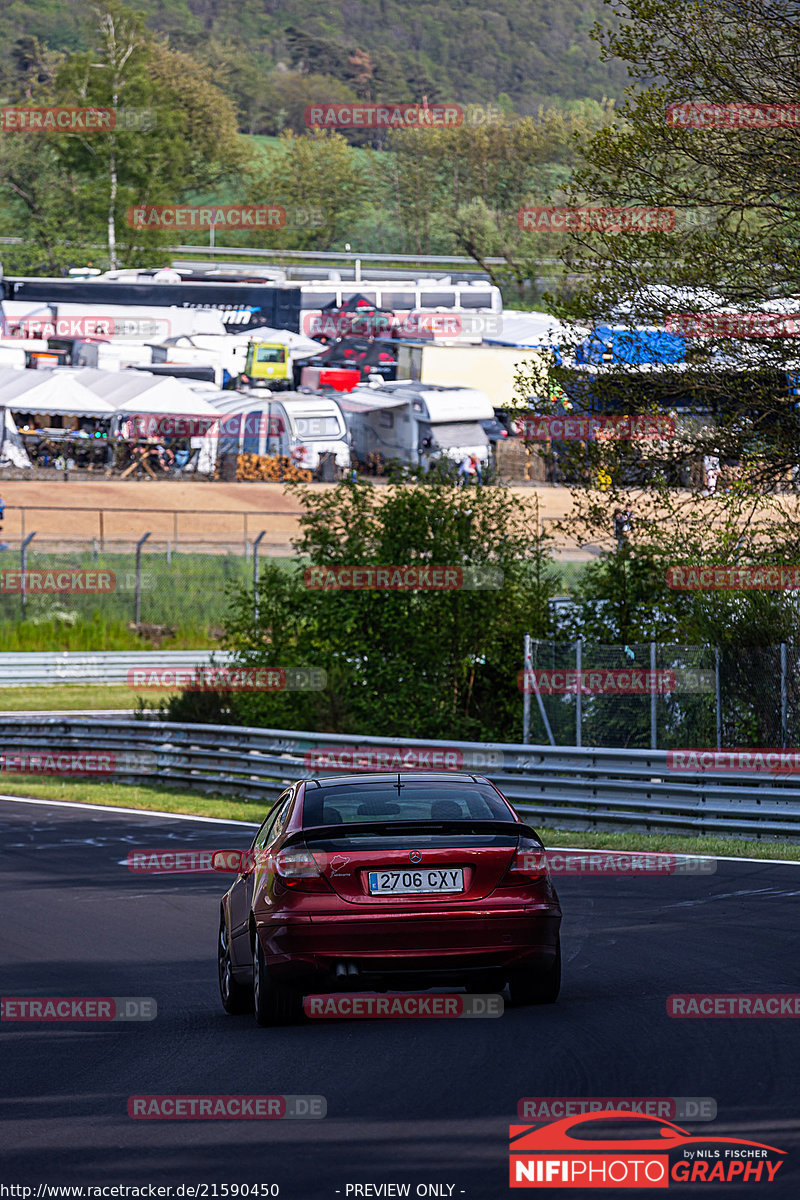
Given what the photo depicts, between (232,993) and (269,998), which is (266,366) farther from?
(269,998)

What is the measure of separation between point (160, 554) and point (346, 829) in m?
34.1

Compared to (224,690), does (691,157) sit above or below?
above

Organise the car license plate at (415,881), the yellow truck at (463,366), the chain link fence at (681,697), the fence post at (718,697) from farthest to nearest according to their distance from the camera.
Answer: the yellow truck at (463,366), the chain link fence at (681,697), the fence post at (718,697), the car license plate at (415,881)

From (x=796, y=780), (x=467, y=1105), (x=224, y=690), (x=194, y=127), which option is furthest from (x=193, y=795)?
(x=194, y=127)

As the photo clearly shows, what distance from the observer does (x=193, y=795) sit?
77.1ft

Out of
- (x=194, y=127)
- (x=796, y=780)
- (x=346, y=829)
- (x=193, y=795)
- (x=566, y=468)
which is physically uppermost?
(x=194, y=127)

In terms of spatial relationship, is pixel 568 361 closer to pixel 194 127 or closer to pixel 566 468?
pixel 566 468

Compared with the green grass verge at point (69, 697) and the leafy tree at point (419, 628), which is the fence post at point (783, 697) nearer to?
the leafy tree at point (419, 628)

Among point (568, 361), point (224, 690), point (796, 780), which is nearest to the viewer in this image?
point (796, 780)

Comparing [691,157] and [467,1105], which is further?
[691,157]

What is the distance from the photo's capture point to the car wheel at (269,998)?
26.2 ft

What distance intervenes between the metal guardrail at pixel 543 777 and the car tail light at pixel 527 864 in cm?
842

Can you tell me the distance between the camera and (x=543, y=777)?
18.2 metres

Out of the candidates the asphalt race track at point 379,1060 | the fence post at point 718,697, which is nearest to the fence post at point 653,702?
the fence post at point 718,697
